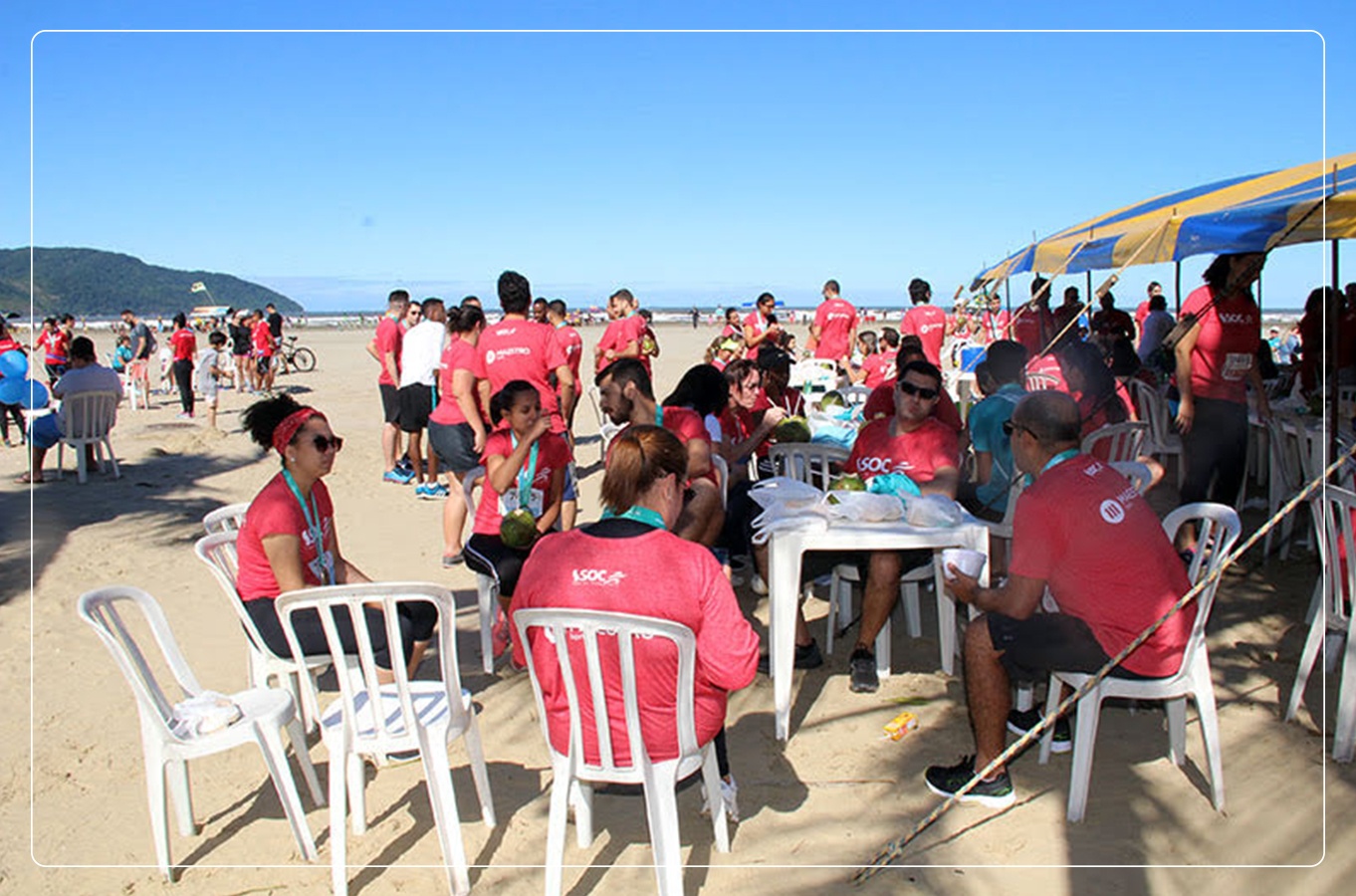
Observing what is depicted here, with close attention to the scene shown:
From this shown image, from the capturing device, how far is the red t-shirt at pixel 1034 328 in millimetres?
10164

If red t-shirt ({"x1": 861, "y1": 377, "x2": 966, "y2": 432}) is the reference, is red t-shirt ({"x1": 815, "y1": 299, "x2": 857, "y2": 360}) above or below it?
above

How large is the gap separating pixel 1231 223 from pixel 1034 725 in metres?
2.69

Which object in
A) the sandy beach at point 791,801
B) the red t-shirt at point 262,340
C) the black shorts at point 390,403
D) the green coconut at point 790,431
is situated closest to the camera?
the sandy beach at point 791,801

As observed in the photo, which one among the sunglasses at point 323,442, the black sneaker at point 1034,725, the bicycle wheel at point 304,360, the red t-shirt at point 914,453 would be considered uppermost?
the bicycle wheel at point 304,360

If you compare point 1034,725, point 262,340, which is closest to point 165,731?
point 1034,725

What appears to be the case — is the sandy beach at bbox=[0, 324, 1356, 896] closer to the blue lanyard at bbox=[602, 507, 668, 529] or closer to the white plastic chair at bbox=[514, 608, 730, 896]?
the white plastic chair at bbox=[514, 608, 730, 896]

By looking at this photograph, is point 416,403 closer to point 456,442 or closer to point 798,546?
point 456,442

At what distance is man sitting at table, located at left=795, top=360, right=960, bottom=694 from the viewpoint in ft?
13.6

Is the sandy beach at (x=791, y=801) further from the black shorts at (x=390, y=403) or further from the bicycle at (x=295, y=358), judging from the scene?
the bicycle at (x=295, y=358)

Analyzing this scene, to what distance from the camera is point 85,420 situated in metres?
9.27

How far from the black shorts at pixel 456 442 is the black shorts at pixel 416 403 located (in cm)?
160

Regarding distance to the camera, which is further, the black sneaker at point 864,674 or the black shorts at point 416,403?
the black shorts at point 416,403

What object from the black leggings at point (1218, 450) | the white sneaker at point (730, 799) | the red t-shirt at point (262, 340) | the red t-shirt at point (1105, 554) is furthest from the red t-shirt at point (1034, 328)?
the red t-shirt at point (262, 340)

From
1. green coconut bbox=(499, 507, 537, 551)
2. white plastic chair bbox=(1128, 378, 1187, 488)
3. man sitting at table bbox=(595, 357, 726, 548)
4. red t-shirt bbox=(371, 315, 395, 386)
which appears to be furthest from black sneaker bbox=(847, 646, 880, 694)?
red t-shirt bbox=(371, 315, 395, 386)
